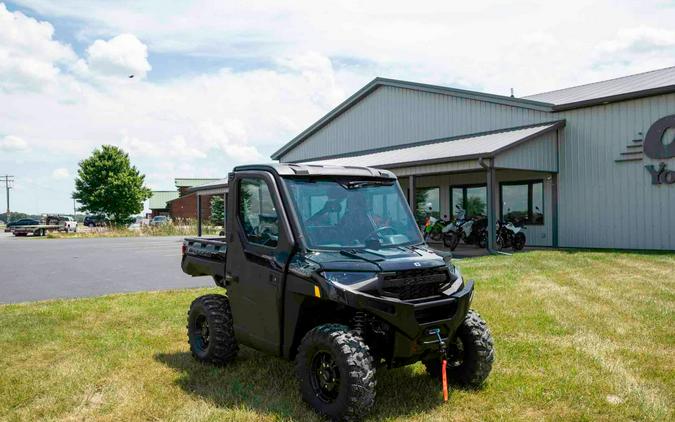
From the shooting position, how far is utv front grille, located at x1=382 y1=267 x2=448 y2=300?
14.3ft

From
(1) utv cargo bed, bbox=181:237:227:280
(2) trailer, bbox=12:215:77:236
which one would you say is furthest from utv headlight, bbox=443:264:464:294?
(2) trailer, bbox=12:215:77:236

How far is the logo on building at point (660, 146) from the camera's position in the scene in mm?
16703

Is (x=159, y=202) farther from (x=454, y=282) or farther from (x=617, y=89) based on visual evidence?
(x=454, y=282)

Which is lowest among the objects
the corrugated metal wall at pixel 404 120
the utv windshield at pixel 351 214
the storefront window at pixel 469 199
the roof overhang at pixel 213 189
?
the utv windshield at pixel 351 214

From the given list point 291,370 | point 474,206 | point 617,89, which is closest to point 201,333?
point 291,370

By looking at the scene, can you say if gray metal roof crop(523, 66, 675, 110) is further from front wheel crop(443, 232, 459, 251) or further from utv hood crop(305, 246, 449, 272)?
utv hood crop(305, 246, 449, 272)

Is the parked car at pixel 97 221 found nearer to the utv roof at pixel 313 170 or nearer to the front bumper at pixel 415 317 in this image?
the utv roof at pixel 313 170

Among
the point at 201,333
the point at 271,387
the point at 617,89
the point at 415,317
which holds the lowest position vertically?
the point at 271,387

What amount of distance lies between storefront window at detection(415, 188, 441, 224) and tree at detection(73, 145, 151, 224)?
117ft

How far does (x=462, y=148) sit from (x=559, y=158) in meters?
3.21

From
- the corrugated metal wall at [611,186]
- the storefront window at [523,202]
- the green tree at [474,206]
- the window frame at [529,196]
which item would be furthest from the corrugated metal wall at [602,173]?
the green tree at [474,206]

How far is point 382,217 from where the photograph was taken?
5.18 metres

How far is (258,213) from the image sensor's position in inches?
203

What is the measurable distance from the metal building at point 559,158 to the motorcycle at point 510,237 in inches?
53.1
